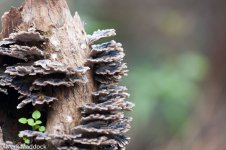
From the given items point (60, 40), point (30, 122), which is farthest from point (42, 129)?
point (60, 40)

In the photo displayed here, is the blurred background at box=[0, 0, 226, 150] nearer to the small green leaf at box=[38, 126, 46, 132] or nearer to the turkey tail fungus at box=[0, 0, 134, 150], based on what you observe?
the turkey tail fungus at box=[0, 0, 134, 150]

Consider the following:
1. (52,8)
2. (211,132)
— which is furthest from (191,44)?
(52,8)

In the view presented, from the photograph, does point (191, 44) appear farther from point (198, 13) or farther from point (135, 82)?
point (135, 82)

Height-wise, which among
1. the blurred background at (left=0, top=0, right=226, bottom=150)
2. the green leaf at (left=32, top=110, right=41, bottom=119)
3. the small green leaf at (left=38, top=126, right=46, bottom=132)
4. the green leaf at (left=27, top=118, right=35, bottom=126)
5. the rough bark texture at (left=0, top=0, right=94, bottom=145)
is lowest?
the small green leaf at (left=38, top=126, right=46, bottom=132)

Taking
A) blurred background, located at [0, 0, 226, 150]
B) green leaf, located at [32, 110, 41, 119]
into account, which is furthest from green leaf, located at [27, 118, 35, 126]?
blurred background, located at [0, 0, 226, 150]

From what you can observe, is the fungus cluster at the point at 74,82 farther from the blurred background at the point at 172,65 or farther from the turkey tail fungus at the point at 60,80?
the blurred background at the point at 172,65

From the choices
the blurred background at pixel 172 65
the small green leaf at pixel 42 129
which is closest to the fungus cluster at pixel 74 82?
the small green leaf at pixel 42 129

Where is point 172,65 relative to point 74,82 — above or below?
above

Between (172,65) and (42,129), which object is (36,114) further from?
(172,65)
